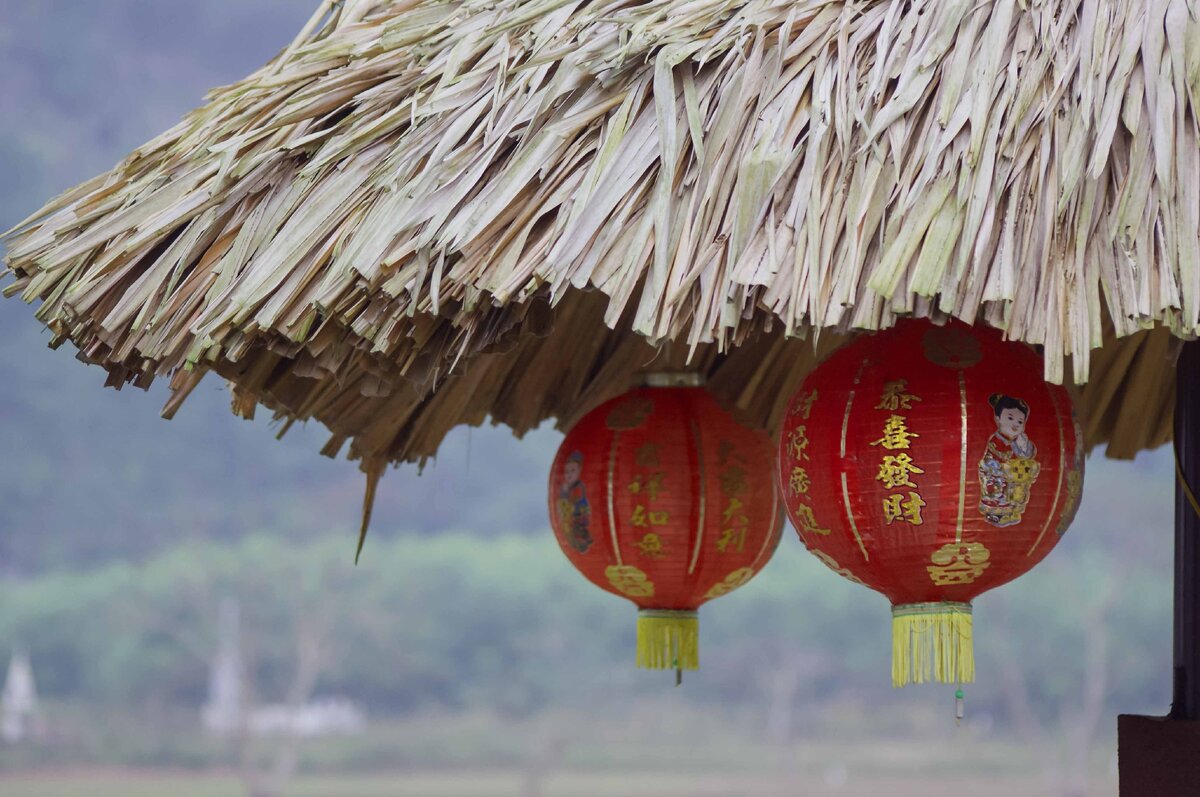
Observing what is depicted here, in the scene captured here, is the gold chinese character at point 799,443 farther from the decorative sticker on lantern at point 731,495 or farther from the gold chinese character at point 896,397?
the decorative sticker on lantern at point 731,495

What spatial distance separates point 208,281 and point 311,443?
14.4m

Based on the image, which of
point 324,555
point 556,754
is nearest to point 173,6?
point 324,555

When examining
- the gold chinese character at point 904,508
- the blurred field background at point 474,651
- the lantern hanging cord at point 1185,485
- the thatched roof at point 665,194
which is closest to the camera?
the thatched roof at point 665,194

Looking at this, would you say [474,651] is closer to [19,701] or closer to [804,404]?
[19,701]

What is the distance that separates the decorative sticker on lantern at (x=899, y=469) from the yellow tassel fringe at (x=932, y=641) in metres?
0.11

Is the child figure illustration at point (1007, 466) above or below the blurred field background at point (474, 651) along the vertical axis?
above

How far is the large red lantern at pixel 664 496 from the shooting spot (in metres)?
1.98

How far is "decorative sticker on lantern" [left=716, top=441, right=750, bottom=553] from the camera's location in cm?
199

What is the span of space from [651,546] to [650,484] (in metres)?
0.08

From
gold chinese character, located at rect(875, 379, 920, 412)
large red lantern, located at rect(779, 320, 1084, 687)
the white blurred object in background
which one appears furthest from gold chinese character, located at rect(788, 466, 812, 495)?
the white blurred object in background

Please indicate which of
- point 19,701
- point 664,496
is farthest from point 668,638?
point 19,701

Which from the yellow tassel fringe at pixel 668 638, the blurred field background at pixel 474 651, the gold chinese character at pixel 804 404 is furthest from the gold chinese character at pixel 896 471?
the blurred field background at pixel 474 651

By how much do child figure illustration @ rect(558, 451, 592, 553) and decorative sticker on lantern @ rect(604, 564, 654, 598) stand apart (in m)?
0.05

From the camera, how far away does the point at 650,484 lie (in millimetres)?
1975
